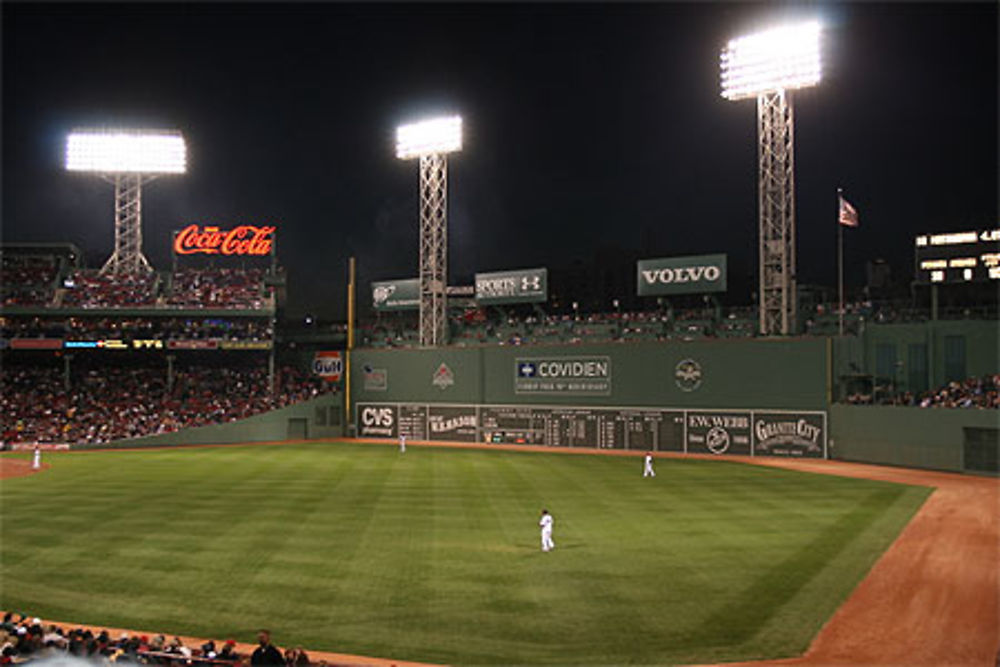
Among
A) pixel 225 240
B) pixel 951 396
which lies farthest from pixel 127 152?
pixel 951 396

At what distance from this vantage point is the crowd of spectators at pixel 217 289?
185ft

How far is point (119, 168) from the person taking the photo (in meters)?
56.5

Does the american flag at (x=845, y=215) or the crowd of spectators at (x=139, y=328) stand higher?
the american flag at (x=845, y=215)

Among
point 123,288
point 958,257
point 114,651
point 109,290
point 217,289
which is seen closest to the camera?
point 114,651

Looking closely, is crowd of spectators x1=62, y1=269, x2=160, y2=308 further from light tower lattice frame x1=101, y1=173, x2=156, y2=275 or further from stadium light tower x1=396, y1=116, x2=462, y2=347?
stadium light tower x1=396, y1=116, x2=462, y2=347

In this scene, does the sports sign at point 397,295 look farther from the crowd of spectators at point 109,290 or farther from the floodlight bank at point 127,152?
the floodlight bank at point 127,152

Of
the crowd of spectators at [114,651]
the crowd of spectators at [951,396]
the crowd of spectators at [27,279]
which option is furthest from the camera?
the crowd of spectators at [27,279]

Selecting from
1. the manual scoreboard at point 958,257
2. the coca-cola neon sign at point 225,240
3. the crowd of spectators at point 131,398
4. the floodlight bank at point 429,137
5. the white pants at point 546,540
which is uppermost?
the floodlight bank at point 429,137

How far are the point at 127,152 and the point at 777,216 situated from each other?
44.3 metres

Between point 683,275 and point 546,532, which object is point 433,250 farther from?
point 546,532

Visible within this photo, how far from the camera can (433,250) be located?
163 ft

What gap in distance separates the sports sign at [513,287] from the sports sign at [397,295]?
5303 millimetres

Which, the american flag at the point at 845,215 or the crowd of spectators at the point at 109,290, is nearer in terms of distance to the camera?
the american flag at the point at 845,215

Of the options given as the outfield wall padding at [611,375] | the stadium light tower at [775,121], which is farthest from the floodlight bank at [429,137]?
the stadium light tower at [775,121]
